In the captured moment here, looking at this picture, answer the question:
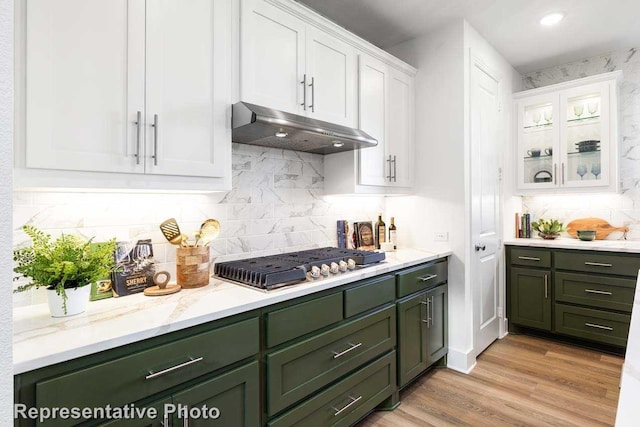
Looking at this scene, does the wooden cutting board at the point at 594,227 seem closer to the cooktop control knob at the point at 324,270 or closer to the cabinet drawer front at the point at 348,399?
the cabinet drawer front at the point at 348,399

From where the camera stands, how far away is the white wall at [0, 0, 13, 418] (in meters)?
0.55

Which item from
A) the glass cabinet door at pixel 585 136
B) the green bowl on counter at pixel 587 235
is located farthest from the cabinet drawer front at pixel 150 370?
the glass cabinet door at pixel 585 136

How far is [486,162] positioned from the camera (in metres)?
3.06


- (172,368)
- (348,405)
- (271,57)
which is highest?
(271,57)

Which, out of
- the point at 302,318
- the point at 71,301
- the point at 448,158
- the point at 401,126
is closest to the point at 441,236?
the point at 448,158

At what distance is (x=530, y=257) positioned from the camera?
10.8ft

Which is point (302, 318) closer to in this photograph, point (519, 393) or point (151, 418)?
point (151, 418)

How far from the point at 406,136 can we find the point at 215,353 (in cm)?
228

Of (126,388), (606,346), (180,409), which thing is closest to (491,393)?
(606,346)

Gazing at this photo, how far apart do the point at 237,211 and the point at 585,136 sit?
3435mm

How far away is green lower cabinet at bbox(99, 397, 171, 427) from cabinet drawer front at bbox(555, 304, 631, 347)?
342 cm

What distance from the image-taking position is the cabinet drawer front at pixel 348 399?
161cm

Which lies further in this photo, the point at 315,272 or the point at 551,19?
the point at 551,19

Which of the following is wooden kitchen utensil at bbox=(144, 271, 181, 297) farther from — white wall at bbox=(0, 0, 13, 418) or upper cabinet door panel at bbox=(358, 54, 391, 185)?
upper cabinet door panel at bbox=(358, 54, 391, 185)
